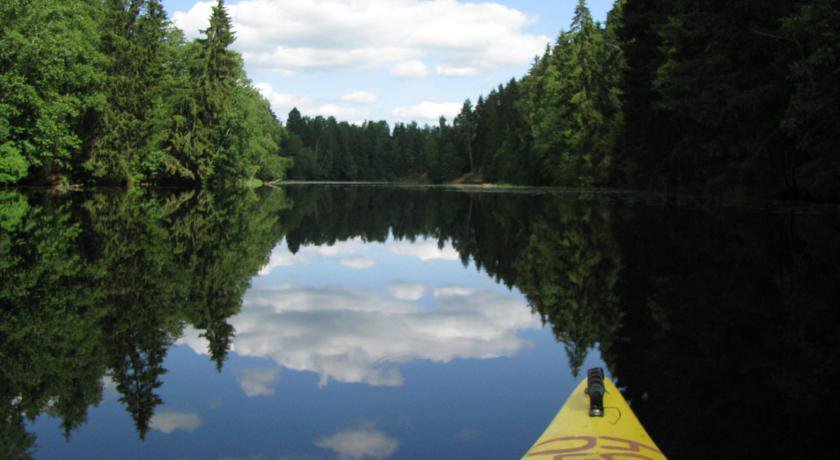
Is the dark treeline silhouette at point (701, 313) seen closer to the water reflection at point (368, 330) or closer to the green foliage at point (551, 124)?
the water reflection at point (368, 330)

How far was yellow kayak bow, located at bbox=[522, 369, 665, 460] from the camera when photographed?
356cm

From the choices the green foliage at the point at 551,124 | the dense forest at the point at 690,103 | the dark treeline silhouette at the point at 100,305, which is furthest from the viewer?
the green foliage at the point at 551,124

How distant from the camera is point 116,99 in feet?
140

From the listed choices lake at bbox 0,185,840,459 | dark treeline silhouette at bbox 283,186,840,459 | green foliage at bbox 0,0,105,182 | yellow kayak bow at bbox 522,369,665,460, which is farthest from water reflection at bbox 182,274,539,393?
green foliage at bbox 0,0,105,182

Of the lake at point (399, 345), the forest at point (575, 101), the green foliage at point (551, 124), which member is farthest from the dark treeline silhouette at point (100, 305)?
the green foliage at point (551, 124)

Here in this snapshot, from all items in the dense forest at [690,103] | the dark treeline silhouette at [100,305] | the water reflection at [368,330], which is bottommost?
the water reflection at [368,330]

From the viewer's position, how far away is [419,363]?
668 centimetres

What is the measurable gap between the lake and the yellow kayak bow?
1.63ft

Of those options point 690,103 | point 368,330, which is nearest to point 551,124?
point 690,103

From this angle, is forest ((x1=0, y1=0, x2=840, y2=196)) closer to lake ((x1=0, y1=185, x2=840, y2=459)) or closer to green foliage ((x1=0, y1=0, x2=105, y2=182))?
green foliage ((x1=0, y1=0, x2=105, y2=182))

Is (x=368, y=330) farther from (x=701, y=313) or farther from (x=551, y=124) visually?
(x=551, y=124)

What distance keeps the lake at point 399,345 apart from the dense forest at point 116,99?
71.2ft

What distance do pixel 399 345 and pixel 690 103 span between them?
23.2 meters

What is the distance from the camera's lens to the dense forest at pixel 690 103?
20.4 m
